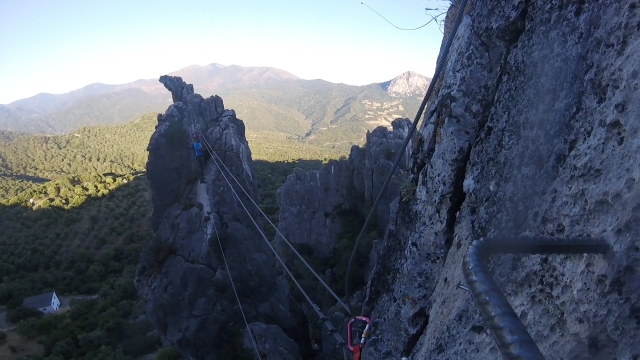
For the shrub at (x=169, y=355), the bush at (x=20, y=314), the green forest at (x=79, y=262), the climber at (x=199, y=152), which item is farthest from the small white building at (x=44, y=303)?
the climber at (x=199, y=152)

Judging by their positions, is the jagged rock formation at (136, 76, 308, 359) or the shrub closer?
the jagged rock formation at (136, 76, 308, 359)

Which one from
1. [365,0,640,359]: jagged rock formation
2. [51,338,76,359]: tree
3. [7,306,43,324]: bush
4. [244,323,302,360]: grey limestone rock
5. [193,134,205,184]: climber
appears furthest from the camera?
[7,306,43,324]: bush

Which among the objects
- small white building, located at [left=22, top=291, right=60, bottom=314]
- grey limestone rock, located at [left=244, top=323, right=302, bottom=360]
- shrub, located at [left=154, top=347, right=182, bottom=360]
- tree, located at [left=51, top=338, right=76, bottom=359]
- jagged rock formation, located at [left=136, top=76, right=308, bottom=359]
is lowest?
tree, located at [left=51, top=338, right=76, bottom=359]

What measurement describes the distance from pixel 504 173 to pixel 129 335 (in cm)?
3689

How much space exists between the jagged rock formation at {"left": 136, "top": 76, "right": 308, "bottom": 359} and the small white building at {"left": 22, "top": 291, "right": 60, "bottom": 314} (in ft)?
94.4

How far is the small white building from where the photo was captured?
37.1 meters

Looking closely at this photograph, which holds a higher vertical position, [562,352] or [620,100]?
[620,100]

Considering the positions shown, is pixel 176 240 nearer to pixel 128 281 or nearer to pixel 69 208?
pixel 128 281

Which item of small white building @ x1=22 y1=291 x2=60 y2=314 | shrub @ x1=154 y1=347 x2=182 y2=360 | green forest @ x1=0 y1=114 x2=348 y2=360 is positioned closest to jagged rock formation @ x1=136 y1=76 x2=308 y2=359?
shrub @ x1=154 y1=347 x2=182 y2=360

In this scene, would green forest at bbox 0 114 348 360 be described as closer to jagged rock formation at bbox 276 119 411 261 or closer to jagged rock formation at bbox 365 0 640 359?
jagged rock formation at bbox 276 119 411 261

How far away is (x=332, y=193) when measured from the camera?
3791cm

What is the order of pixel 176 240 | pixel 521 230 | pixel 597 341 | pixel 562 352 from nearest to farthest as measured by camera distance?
pixel 597 341 → pixel 562 352 → pixel 521 230 → pixel 176 240

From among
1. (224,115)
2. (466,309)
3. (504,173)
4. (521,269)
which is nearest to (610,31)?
(504,173)

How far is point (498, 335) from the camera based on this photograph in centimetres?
160
